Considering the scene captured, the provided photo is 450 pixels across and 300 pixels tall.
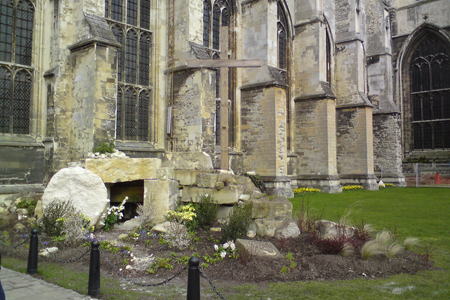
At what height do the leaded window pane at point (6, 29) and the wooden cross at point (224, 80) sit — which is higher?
the leaded window pane at point (6, 29)

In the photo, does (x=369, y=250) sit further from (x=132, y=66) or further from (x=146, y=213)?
(x=132, y=66)

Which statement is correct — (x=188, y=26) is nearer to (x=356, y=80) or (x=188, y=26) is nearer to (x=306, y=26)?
(x=306, y=26)

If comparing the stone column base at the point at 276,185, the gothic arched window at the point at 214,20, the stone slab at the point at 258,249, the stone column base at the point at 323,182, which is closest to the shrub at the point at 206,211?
the stone slab at the point at 258,249

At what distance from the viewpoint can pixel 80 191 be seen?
26.7 feet

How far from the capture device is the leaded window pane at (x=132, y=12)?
46.8 feet

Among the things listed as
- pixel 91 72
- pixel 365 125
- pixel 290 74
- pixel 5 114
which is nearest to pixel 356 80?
pixel 365 125

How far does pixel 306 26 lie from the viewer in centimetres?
2061

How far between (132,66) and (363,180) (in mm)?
15415

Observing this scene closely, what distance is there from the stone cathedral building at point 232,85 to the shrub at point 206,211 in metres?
4.46

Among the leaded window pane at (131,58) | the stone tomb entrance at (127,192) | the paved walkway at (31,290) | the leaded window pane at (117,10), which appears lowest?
the paved walkway at (31,290)

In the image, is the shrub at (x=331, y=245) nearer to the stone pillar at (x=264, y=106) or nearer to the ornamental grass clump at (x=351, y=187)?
the stone pillar at (x=264, y=106)

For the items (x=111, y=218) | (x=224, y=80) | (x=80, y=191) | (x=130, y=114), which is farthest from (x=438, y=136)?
(x=80, y=191)

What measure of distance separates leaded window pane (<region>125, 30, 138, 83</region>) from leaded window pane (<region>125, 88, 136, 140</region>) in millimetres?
508

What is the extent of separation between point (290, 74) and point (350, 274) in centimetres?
1654
